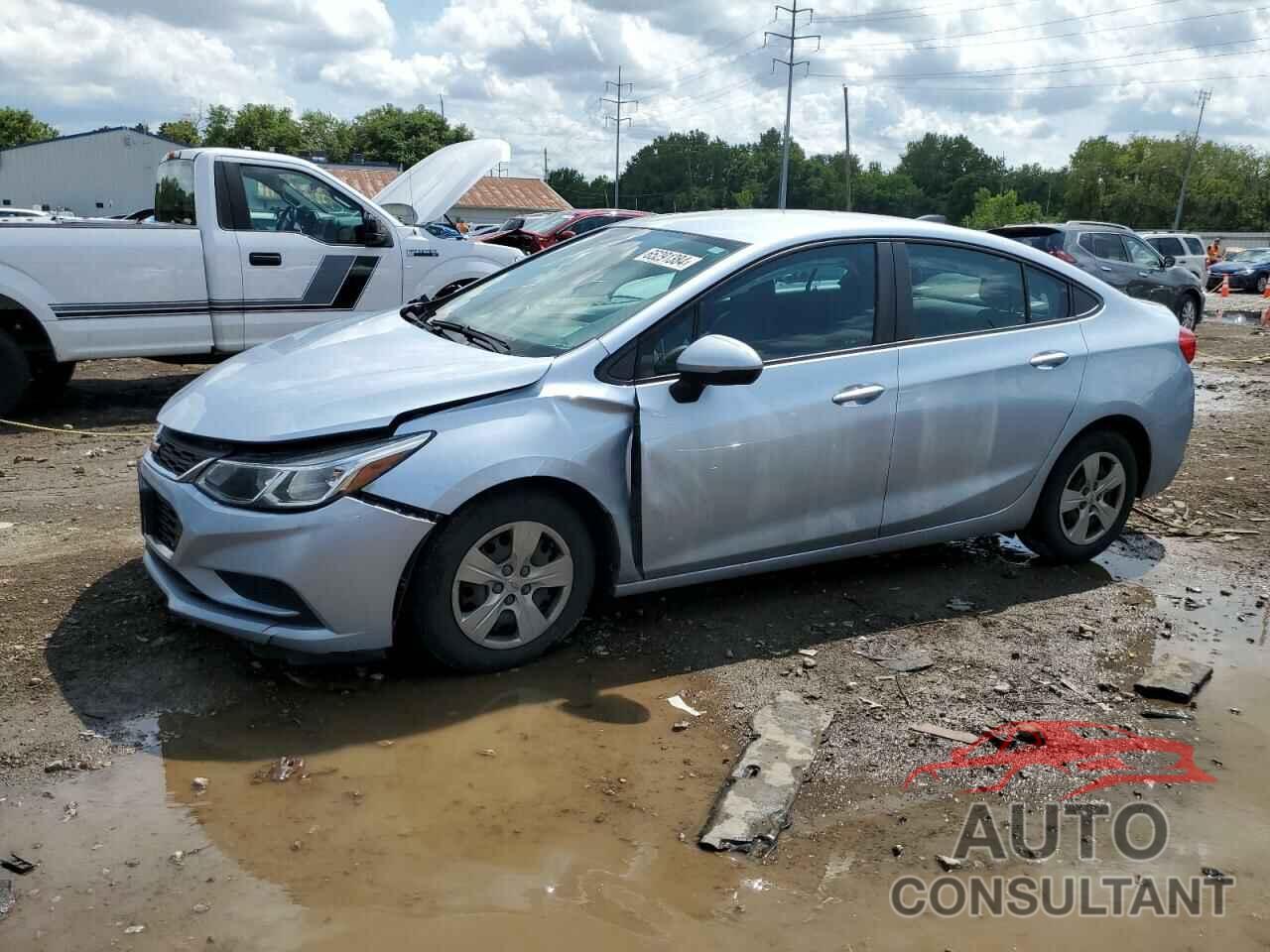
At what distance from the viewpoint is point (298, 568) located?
3.61 m

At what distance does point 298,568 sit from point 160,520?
77cm

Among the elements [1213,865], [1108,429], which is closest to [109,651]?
[1213,865]

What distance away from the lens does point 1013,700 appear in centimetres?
414

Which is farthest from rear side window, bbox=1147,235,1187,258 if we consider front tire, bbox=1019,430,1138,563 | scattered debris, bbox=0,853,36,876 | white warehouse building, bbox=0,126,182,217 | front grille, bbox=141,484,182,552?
white warehouse building, bbox=0,126,182,217

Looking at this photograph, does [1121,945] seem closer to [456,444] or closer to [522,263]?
[456,444]

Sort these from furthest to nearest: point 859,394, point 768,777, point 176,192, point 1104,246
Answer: point 1104,246 < point 176,192 < point 859,394 < point 768,777

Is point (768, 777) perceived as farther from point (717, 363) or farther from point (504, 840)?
point (717, 363)

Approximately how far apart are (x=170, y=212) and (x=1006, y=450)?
705 cm

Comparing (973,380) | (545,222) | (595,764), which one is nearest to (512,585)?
(595,764)

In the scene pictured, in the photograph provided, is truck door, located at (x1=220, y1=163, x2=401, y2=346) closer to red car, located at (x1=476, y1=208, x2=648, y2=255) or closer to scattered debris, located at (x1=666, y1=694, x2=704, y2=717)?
scattered debris, located at (x1=666, y1=694, x2=704, y2=717)

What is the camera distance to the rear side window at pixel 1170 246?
2456 cm

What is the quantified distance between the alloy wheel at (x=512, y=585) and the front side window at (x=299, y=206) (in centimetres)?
592

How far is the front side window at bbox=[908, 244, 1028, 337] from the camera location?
4855 millimetres

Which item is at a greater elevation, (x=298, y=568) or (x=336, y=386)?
(x=336, y=386)
